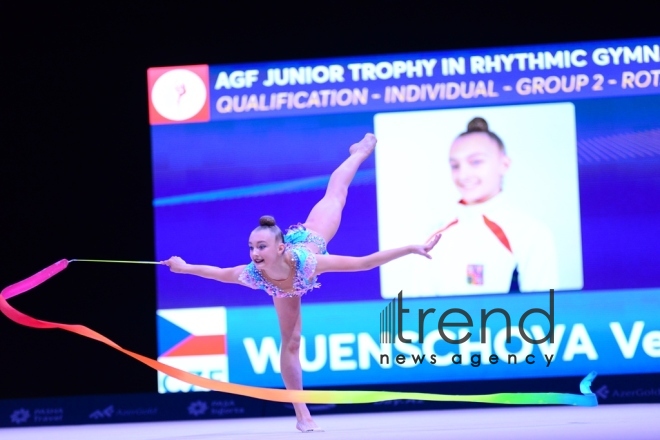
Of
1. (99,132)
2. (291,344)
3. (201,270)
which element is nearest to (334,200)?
(291,344)

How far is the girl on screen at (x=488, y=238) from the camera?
6605 millimetres

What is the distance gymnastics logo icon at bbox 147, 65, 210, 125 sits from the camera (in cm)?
693

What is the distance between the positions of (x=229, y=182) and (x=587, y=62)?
2.81m

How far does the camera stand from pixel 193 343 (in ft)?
22.3

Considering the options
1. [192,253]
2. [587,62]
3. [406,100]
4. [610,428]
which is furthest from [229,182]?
[610,428]

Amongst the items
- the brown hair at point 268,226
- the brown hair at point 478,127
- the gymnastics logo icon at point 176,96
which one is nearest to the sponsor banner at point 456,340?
the brown hair at point 478,127

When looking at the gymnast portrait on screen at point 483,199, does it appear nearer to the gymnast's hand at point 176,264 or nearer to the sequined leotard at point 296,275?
the sequined leotard at point 296,275

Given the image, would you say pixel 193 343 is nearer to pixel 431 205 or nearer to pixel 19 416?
pixel 19 416

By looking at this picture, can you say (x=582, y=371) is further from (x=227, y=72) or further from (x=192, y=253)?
(x=227, y=72)

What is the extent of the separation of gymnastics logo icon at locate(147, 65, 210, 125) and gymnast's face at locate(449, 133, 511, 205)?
1.92 meters

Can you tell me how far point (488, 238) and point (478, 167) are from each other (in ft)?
1.73

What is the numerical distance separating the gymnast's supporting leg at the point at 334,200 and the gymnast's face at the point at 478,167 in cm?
82

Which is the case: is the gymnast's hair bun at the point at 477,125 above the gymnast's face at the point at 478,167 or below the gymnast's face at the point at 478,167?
above

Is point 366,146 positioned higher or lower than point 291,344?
higher
